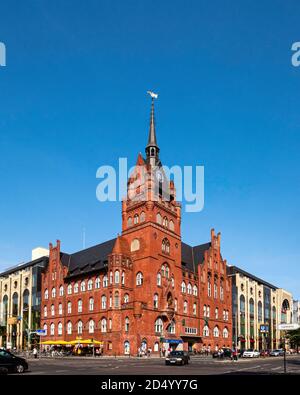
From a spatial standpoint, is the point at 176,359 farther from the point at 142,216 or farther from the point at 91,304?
the point at 91,304

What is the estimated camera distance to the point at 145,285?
258 ft

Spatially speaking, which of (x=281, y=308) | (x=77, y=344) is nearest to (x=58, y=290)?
(x=77, y=344)

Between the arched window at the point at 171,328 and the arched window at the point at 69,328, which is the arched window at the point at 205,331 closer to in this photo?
the arched window at the point at 171,328

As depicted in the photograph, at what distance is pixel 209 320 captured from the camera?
312ft

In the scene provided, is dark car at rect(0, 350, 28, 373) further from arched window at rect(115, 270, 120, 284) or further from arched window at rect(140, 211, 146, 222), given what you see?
arched window at rect(140, 211, 146, 222)

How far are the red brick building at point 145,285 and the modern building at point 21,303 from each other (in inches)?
309

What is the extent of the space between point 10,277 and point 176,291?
4951 centimetres

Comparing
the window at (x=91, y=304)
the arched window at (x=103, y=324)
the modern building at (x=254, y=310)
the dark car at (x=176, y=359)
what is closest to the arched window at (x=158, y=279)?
the arched window at (x=103, y=324)

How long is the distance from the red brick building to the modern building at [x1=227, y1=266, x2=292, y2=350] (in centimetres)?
1640

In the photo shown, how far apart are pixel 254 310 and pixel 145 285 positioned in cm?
5650

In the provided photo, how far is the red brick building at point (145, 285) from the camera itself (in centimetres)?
7800

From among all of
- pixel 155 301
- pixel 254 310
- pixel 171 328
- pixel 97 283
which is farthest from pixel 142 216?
pixel 254 310

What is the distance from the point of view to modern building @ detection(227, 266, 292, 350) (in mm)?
117650
